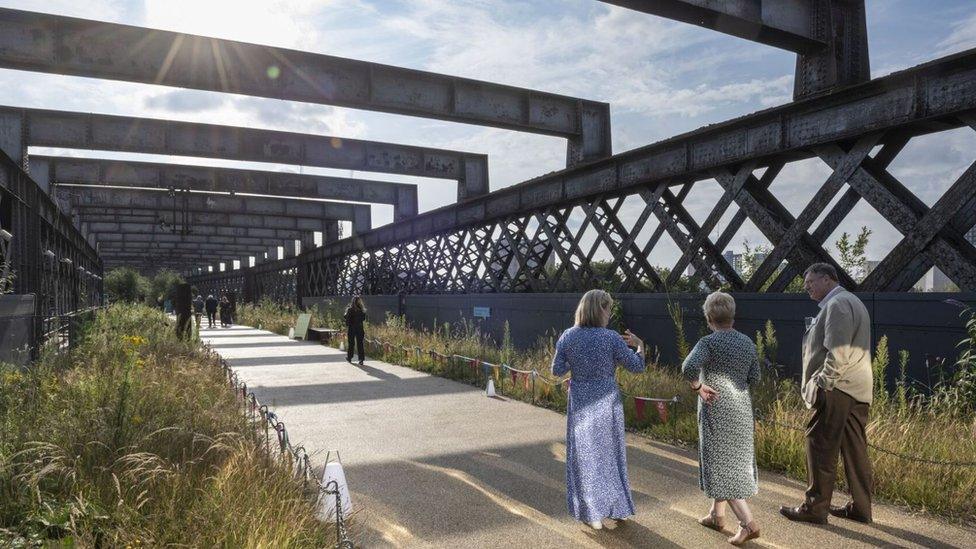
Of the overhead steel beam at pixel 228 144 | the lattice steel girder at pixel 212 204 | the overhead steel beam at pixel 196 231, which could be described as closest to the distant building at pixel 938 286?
the overhead steel beam at pixel 228 144

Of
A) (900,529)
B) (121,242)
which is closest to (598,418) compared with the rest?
(900,529)

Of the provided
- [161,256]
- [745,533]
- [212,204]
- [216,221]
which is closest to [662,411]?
[745,533]

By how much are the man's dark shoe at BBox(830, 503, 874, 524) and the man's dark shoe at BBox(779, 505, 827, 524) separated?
0.24 metres

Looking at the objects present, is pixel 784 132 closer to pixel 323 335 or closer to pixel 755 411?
pixel 755 411

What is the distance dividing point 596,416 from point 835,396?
1668mm

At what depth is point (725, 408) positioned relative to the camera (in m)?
4.43

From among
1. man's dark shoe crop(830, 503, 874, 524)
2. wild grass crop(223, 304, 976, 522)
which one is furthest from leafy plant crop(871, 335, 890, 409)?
man's dark shoe crop(830, 503, 874, 524)

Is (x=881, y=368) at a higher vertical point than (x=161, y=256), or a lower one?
lower

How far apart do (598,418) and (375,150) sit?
16473 mm

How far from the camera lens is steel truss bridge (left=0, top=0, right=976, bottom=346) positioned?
788cm

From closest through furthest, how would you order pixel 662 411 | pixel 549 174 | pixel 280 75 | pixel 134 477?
pixel 134 477, pixel 662 411, pixel 280 75, pixel 549 174

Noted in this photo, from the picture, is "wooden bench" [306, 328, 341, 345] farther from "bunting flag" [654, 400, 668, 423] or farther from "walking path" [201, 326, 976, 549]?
"bunting flag" [654, 400, 668, 423]

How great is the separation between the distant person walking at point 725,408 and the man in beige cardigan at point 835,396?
0.53 meters

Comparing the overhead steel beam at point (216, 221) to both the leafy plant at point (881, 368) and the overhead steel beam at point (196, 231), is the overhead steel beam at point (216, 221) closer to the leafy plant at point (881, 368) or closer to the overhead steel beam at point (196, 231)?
the overhead steel beam at point (196, 231)
